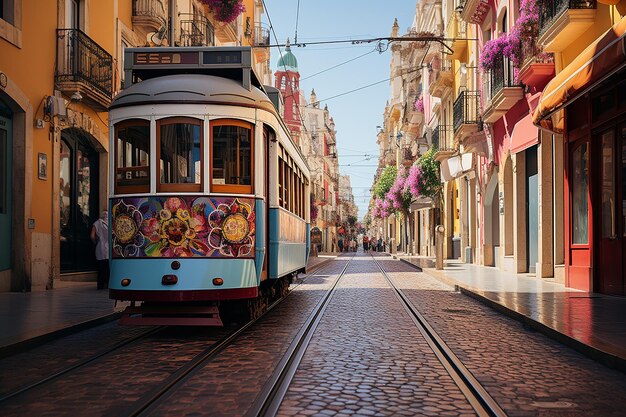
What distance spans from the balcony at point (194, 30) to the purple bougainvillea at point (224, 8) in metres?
0.55

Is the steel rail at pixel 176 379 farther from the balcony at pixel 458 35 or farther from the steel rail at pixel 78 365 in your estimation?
the balcony at pixel 458 35

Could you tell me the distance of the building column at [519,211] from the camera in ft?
67.2

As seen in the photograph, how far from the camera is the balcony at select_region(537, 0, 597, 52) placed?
1370 centimetres

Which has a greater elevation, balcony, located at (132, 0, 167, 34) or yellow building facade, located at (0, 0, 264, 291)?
balcony, located at (132, 0, 167, 34)

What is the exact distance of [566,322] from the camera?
30.0 ft

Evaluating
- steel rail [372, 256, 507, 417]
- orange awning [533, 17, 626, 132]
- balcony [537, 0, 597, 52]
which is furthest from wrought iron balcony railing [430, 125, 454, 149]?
steel rail [372, 256, 507, 417]

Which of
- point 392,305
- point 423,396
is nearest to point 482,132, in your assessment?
point 392,305

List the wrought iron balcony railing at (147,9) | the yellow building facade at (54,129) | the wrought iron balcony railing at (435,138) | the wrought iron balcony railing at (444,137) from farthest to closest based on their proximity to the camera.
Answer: the wrought iron balcony railing at (435,138) < the wrought iron balcony railing at (444,137) < the wrought iron balcony railing at (147,9) < the yellow building facade at (54,129)

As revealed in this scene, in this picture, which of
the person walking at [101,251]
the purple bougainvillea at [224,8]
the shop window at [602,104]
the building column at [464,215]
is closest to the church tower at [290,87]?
the building column at [464,215]

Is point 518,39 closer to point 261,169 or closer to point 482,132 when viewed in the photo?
point 482,132

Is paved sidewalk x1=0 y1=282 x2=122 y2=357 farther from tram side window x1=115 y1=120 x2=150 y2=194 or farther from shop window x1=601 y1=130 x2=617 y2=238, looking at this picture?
shop window x1=601 y1=130 x2=617 y2=238

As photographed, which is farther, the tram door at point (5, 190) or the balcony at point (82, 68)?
the balcony at point (82, 68)

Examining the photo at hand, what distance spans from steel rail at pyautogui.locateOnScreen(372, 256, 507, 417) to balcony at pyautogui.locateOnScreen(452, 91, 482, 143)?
16.5 meters

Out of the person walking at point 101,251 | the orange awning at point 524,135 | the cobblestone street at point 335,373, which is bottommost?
the cobblestone street at point 335,373
